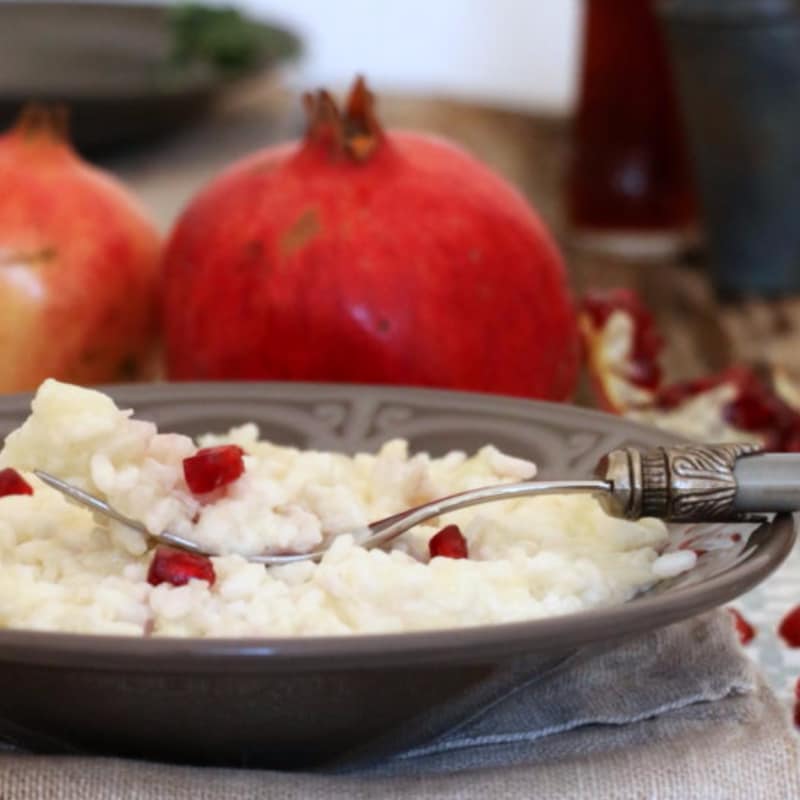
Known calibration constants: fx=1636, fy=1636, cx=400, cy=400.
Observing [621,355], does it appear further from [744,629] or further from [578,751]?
[578,751]

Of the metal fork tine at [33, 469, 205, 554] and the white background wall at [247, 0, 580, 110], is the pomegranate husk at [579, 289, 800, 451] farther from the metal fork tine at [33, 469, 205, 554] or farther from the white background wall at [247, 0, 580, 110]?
the white background wall at [247, 0, 580, 110]

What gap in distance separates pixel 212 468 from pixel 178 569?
2.2 inches

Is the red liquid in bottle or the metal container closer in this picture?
the metal container

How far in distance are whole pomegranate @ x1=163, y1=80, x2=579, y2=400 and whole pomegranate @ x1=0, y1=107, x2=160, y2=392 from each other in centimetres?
7

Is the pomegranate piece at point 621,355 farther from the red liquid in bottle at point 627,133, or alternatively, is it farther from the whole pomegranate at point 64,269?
the red liquid in bottle at point 627,133

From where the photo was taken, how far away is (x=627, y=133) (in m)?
2.22

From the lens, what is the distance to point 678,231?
227cm

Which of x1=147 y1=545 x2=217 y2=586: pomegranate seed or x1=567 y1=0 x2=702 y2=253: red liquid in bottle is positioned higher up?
x1=147 y1=545 x2=217 y2=586: pomegranate seed

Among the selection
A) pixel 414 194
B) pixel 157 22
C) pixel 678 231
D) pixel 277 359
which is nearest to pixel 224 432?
pixel 277 359

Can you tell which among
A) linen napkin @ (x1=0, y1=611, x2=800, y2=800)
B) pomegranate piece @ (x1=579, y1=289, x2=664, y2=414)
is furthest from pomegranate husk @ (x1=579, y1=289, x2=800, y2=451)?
linen napkin @ (x1=0, y1=611, x2=800, y2=800)

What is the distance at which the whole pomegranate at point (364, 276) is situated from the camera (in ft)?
3.84

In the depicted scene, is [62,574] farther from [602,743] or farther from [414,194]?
[414,194]

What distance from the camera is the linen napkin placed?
2.34 feet

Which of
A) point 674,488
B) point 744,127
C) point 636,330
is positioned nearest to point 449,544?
point 674,488
